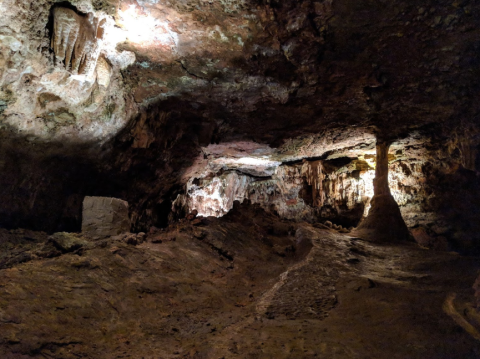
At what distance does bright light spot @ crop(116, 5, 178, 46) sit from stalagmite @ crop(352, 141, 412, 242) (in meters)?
6.69

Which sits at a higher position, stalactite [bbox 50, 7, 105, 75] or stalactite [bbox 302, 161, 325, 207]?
stalactite [bbox 50, 7, 105, 75]

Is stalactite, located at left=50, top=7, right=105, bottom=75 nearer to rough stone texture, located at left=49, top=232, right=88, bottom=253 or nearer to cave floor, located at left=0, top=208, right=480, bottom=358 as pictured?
rough stone texture, located at left=49, top=232, right=88, bottom=253

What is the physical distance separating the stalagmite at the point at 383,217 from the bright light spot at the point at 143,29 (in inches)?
263

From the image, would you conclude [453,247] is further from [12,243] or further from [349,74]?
[12,243]

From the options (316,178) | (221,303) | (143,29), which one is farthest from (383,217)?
(143,29)

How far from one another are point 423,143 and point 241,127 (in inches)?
216

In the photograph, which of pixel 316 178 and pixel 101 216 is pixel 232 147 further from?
pixel 101 216

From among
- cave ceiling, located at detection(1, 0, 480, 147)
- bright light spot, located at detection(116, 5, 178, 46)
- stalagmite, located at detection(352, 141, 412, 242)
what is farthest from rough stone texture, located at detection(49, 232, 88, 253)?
stalagmite, located at detection(352, 141, 412, 242)

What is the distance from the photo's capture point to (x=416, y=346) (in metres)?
2.72

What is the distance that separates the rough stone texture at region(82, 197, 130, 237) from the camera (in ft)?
16.9

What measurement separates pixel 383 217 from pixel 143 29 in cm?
742

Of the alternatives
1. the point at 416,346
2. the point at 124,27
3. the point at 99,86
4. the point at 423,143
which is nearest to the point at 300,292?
the point at 416,346

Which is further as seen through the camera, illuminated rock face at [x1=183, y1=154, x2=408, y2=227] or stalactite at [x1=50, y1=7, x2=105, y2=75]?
illuminated rock face at [x1=183, y1=154, x2=408, y2=227]

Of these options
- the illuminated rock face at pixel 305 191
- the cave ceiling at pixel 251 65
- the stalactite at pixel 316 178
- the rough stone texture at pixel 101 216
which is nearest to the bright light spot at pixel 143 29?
the cave ceiling at pixel 251 65
